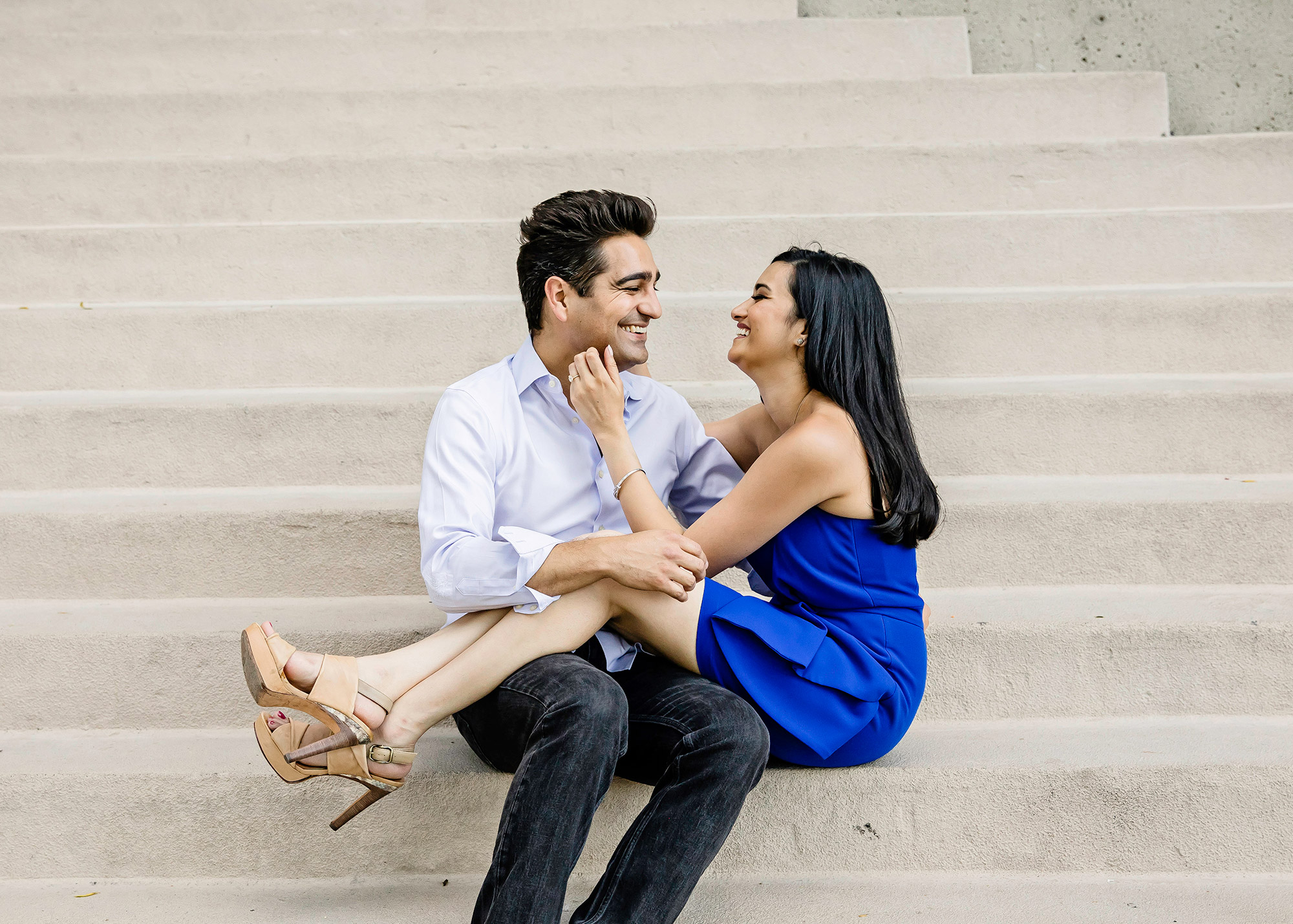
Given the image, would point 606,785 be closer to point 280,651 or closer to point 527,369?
point 280,651

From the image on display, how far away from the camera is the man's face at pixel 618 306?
182 centimetres

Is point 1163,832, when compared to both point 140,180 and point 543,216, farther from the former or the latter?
point 140,180

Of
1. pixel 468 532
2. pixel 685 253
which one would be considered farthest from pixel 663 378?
pixel 468 532

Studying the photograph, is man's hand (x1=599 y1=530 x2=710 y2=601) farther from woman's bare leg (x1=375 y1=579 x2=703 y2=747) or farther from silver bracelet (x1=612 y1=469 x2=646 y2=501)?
silver bracelet (x1=612 y1=469 x2=646 y2=501)

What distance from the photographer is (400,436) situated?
225 cm

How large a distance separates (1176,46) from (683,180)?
2206mm

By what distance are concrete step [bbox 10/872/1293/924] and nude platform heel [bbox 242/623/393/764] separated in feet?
1.02

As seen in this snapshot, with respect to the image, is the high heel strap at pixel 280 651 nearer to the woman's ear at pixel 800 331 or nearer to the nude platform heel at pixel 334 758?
the nude platform heel at pixel 334 758

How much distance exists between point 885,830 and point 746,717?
391mm

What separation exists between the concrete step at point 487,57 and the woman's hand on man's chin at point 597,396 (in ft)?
6.60

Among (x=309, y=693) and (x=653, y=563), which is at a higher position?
(x=653, y=563)

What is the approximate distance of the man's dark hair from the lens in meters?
1.81

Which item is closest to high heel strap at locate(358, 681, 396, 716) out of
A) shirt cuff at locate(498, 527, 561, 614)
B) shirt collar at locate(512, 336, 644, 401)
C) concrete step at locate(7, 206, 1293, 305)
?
shirt cuff at locate(498, 527, 561, 614)

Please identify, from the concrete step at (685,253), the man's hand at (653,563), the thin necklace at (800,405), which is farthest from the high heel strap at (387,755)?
the concrete step at (685,253)
